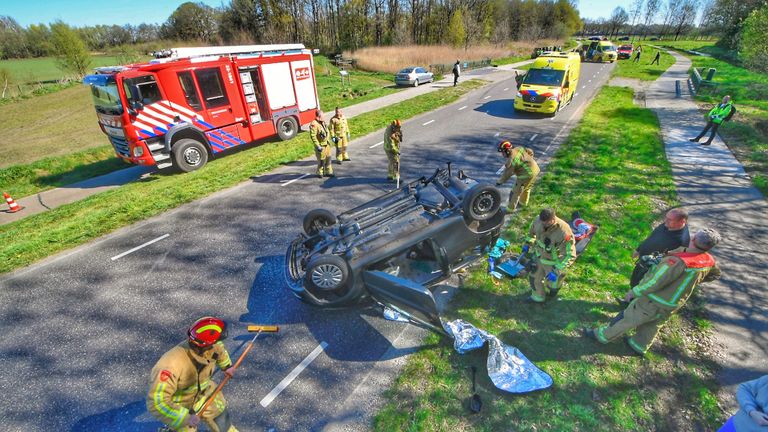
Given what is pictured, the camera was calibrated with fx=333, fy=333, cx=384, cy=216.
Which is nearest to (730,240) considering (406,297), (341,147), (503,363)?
(503,363)

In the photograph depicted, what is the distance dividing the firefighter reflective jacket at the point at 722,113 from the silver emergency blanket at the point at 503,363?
1182cm

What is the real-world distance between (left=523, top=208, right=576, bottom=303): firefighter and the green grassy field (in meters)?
7.42

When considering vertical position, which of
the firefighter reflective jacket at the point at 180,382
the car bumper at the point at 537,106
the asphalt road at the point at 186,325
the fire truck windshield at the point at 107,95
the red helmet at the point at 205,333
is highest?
the fire truck windshield at the point at 107,95

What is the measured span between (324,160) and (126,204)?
207 inches

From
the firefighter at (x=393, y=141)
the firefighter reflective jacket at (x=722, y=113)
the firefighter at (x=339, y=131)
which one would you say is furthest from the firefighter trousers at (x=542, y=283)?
the firefighter reflective jacket at (x=722, y=113)

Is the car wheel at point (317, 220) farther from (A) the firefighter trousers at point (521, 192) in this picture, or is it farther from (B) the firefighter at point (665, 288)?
(B) the firefighter at point (665, 288)

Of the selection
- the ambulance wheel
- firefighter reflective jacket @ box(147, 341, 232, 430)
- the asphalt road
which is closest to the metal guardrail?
the ambulance wheel

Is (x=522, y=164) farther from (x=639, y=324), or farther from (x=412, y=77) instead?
(x=412, y=77)

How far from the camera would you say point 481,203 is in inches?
201

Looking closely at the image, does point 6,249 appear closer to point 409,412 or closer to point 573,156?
point 409,412

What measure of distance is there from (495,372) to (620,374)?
1.50 metres

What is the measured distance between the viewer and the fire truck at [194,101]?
9.66m

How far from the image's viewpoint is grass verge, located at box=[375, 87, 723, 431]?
11.4 feet

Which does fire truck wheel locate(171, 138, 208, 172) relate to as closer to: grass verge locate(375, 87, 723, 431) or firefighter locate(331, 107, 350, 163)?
firefighter locate(331, 107, 350, 163)
